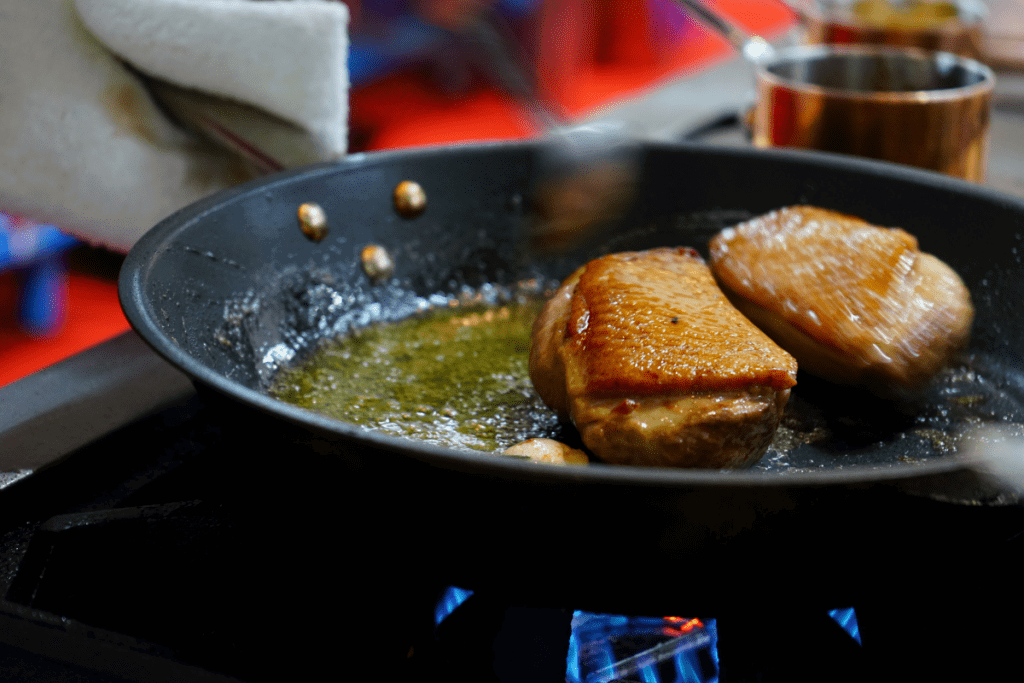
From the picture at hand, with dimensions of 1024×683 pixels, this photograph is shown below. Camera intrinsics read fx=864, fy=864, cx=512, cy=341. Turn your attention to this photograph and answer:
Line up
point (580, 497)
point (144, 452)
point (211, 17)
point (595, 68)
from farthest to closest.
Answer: point (595, 68) → point (211, 17) → point (144, 452) → point (580, 497)

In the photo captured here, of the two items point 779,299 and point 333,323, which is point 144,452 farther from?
point 779,299

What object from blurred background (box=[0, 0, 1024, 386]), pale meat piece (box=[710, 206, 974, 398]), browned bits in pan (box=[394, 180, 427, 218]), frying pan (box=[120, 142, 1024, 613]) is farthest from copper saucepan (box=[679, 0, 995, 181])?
browned bits in pan (box=[394, 180, 427, 218])

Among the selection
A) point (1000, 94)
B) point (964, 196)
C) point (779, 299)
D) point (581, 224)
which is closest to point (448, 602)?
point (779, 299)

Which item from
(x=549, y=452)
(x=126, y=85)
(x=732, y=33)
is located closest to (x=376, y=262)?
(x=126, y=85)

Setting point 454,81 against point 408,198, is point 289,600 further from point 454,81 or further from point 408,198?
point 454,81

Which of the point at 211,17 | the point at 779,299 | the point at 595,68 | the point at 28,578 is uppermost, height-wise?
the point at 211,17

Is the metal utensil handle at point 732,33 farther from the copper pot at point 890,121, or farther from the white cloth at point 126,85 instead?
the white cloth at point 126,85

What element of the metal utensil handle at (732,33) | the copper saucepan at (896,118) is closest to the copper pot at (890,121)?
the copper saucepan at (896,118)

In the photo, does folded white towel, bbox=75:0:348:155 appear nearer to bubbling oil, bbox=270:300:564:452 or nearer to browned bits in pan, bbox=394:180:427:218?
browned bits in pan, bbox=394:180:427:218
